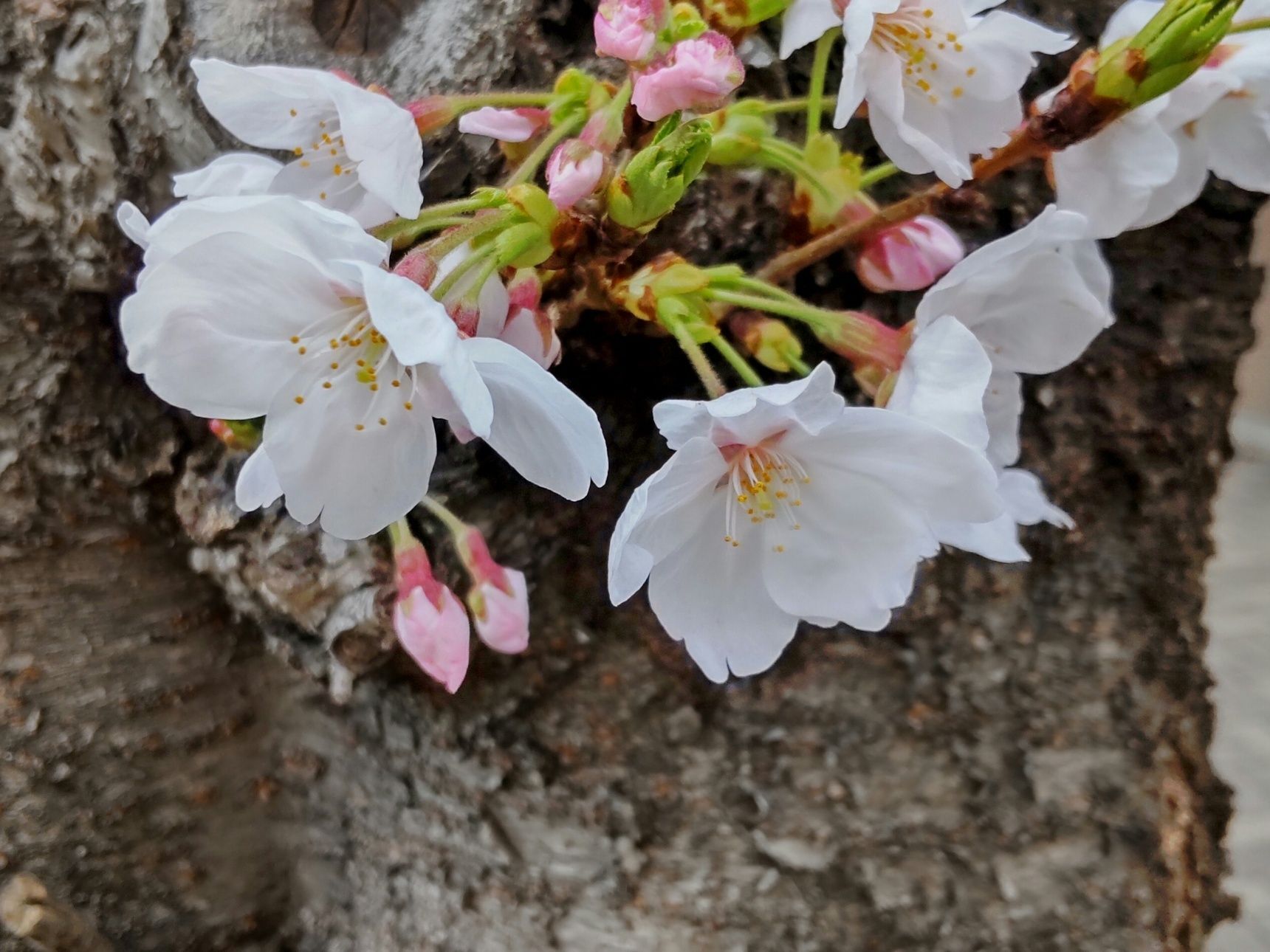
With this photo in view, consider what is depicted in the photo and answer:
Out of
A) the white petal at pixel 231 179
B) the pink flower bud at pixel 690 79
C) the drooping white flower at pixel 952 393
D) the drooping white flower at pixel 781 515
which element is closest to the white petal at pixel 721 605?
the drooping white flower at pixel 781 515

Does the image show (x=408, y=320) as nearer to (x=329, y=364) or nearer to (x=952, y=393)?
(x=329, y=364)

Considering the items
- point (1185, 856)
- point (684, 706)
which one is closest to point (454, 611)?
point (684, 706)

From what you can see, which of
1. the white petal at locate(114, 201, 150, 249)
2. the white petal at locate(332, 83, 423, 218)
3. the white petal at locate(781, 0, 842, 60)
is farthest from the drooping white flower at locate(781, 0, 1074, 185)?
the white petal at locate(114, 201, 150, 249)

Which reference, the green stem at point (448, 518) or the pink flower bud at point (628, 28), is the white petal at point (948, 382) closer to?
Result: the pink flower bud at point (628, 28)

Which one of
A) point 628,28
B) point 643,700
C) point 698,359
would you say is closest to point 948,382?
point 698,359

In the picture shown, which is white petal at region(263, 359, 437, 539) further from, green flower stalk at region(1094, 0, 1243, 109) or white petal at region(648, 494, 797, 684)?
green flower stalk at region(1094, 0, 1243, 109)

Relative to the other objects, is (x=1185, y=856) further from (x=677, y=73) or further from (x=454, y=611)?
(x=677, y=73)
